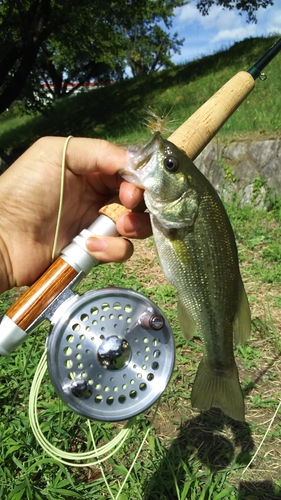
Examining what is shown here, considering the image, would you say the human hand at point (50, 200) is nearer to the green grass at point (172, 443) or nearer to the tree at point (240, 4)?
the green grass at point (172, 443)

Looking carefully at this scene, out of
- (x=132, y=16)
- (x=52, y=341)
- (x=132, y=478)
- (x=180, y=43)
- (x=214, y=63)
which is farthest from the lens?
(x=180, y=43)

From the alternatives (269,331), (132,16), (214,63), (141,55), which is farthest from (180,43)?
(269,331)

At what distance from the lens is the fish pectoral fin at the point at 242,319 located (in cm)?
162

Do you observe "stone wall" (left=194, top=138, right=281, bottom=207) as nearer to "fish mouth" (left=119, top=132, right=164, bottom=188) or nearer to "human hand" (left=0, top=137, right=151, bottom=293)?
"human hand" (left=0, top=137, right=151, bottom=293)

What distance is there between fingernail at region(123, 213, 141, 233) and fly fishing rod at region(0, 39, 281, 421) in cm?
25

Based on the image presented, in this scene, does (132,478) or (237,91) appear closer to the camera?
(237,91)

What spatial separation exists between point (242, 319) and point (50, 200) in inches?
38.3

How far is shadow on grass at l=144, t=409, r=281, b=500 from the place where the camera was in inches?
85.4

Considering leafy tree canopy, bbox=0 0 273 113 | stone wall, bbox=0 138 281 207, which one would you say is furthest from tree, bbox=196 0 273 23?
stone wall, bbox=0 138 281 207

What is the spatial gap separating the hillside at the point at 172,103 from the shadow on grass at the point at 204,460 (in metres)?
3.72

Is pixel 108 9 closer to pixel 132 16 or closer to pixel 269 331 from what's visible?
pixel 132 16

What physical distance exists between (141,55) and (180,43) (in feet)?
27.6

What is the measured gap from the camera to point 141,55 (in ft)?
118

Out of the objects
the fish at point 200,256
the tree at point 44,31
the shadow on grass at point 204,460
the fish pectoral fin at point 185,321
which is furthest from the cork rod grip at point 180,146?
the tree at point 44,31
